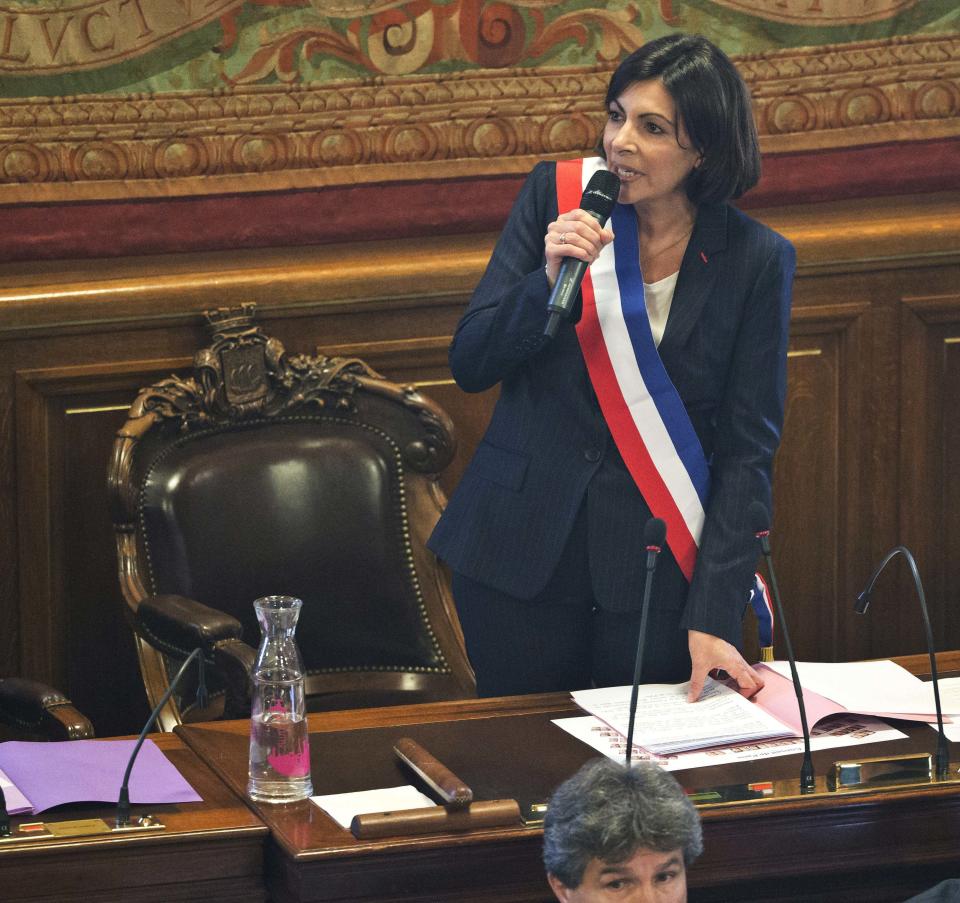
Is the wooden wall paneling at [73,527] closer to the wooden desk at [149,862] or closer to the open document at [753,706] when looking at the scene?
the open document at [753,706]

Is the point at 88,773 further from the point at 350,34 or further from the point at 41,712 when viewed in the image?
the point at 350,34

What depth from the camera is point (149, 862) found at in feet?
6.49

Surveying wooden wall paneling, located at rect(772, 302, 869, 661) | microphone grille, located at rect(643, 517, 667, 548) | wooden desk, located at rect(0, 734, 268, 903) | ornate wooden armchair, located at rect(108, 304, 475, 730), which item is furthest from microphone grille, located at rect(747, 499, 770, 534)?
wooden wall paneling, located at rect(772, 302, 869, 661)

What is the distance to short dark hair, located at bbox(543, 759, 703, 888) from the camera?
1742 mm

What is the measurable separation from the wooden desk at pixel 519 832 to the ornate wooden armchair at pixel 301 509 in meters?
0.81

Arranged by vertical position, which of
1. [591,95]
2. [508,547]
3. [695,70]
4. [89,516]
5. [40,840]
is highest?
[591,95]

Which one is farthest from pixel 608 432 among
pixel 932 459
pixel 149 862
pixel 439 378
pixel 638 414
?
pixel 932 459

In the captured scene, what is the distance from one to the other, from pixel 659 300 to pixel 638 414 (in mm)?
185

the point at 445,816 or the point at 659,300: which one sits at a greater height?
the point at 659,300

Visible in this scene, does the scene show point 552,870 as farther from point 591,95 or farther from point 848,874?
point 591,95

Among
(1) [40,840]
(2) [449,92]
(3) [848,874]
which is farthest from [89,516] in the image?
(3) [848,874]

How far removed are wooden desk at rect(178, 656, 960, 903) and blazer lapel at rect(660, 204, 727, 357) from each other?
1.83 feet

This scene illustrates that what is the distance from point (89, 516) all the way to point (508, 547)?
4.17 feet

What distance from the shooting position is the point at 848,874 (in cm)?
216
